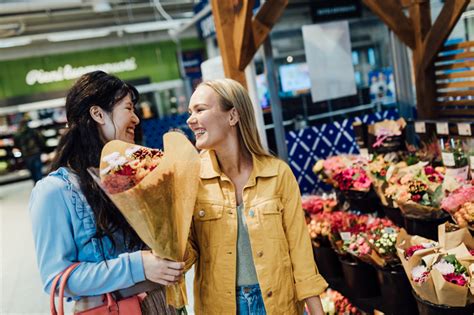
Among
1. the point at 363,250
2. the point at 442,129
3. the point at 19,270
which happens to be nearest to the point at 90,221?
the point at 363,250

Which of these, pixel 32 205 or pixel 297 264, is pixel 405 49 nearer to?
pixel 297 264

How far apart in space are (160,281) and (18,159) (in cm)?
1502

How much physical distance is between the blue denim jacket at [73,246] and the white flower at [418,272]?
1.26m

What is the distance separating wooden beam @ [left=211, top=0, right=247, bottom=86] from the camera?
13.2 ft

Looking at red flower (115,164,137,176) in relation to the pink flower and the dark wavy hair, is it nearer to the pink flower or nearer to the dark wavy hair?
the dark wavy hair

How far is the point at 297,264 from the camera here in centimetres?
181

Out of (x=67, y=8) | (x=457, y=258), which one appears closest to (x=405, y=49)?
(x=457, y=258)

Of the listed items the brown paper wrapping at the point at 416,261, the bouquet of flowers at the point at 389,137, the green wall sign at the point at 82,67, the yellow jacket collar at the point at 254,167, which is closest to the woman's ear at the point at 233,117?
the yellow jacket collar at the point at 254,167

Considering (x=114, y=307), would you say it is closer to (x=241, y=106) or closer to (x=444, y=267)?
Answer: (x=241, y=106)

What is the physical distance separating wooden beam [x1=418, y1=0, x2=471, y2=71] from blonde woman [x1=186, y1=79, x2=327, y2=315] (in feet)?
8.62

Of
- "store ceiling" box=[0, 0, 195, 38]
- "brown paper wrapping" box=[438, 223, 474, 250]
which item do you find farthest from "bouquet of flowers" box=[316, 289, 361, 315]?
"store ceiling" box=[0, 0, 195, 38]

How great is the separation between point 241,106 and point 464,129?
252 centimetres

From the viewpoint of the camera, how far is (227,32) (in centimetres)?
412

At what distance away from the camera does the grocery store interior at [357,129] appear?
2.45 metres
